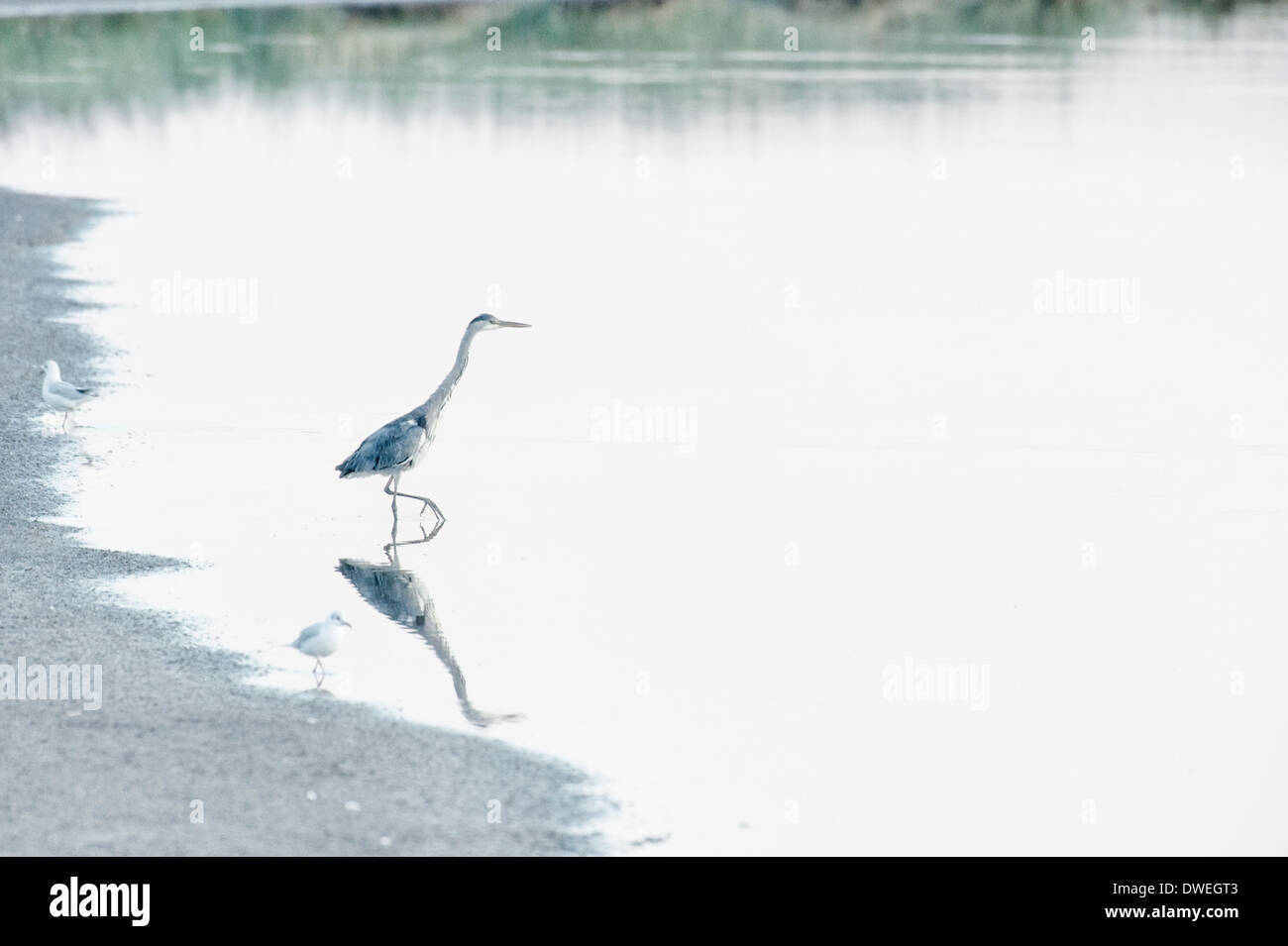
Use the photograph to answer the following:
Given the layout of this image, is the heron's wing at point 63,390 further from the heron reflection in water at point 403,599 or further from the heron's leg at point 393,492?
the heron reflection in water at point 403,599

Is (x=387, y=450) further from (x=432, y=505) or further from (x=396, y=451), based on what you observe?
(x=432, y=505)

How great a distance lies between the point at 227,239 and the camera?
27.8 m

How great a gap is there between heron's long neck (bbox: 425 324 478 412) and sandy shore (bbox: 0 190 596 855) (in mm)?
3257

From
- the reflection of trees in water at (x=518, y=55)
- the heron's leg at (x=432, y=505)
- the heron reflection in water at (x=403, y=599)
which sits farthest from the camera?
the reflection of trees in water at (x=518, y=55)

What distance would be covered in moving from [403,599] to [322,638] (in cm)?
207

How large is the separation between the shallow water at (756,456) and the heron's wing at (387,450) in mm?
486

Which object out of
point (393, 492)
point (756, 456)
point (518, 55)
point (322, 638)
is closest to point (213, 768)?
point (322, 638)

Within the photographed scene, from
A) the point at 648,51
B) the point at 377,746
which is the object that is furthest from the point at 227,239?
the point at 648,51

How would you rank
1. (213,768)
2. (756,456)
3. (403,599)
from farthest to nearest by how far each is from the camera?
(756,456), (403,599), (213,768)

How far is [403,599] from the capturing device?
12609 mm

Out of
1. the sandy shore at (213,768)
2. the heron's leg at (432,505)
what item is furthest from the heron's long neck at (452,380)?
the sandy shore at (213,768)

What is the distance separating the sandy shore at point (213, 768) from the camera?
28.7 feet

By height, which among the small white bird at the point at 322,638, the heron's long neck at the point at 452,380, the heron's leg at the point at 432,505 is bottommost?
the heron's leg at the point at 432,505
